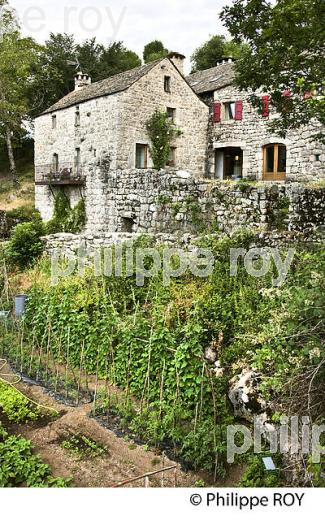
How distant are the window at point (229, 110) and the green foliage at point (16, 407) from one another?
1538cm

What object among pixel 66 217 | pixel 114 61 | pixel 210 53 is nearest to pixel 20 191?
pixel 66 217

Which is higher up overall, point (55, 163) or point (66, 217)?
point (55, 163)

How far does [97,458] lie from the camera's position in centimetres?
539

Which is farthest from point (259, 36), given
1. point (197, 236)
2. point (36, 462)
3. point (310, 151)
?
point (310, 151)

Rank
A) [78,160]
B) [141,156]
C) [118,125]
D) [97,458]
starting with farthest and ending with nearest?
1. [78,160]
2. [141,156]
3. [118,125]
4. [97,458]

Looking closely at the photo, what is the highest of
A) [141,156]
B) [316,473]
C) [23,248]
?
→ [141,156]

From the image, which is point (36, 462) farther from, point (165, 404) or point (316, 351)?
point (316, 351)

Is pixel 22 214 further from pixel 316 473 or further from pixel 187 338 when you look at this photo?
pixel 316 473

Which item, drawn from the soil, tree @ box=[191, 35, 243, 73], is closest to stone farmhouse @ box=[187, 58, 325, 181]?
tree @ box=[191, 35, 243, 73]

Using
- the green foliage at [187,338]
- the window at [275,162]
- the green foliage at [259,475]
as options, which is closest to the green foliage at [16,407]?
the green foliage at [187,338]

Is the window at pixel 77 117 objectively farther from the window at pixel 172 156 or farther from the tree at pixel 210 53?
the tree at pixel 210 53

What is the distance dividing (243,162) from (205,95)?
3.47 metres

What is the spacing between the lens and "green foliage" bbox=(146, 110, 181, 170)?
17891mm

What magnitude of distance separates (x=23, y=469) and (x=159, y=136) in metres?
14.8
